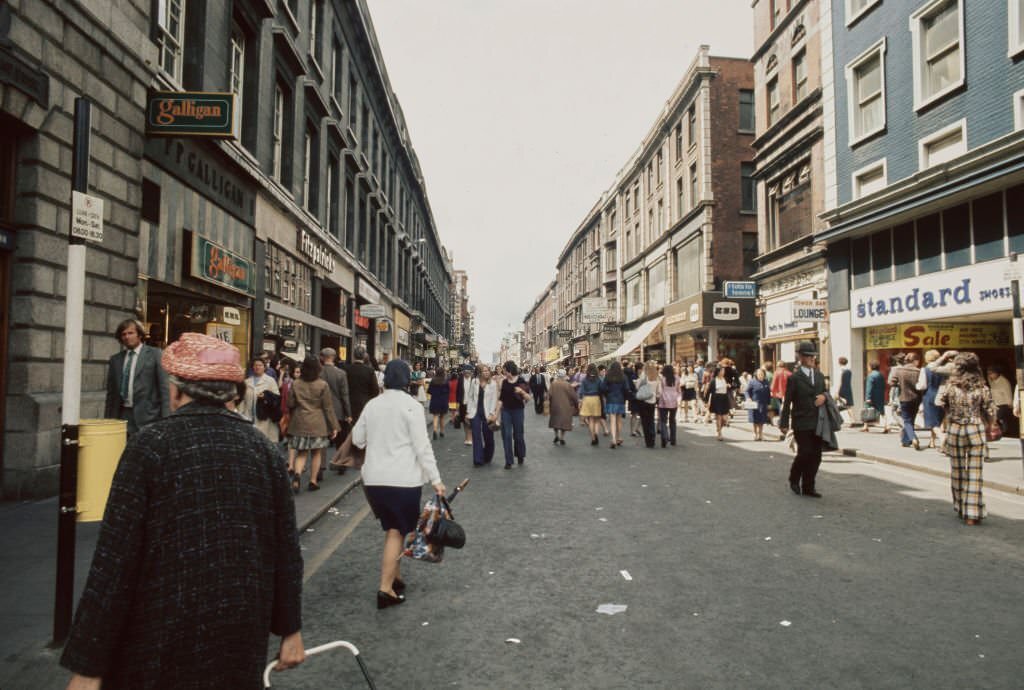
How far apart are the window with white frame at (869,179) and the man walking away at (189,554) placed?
19.8 m

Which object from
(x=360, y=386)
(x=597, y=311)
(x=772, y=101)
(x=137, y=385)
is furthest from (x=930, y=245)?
(x=597, y=311)

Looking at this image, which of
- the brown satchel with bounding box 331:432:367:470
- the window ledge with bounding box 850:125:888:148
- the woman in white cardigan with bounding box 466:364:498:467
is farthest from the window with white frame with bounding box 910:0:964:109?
the brown satchel with bounding box 331:432:367:470

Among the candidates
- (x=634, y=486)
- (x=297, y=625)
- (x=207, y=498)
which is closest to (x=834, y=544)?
(x=634, y=486)

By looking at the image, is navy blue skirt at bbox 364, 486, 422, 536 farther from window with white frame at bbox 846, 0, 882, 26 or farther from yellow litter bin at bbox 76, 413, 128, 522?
window with white frame at bbox 846, 0, 882, 26

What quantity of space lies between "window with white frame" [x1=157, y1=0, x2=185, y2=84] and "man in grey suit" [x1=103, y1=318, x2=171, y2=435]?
6.45 meters

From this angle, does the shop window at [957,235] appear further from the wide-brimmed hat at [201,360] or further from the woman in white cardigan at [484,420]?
the wide-brimmed hat at [201,360]

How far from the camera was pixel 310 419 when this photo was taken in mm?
8914

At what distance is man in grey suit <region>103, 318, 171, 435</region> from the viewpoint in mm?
6785

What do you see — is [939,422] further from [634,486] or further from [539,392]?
[539,392]

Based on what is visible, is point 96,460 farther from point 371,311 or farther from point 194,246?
point 371,311

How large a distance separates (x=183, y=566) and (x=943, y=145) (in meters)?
19.4

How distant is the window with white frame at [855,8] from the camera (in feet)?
62.3

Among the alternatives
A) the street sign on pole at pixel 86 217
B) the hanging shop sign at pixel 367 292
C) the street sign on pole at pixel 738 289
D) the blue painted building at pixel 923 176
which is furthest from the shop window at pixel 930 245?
the hanging shop sign at pixel 367 292

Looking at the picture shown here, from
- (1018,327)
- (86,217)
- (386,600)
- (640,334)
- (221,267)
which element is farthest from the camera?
(640,334)
